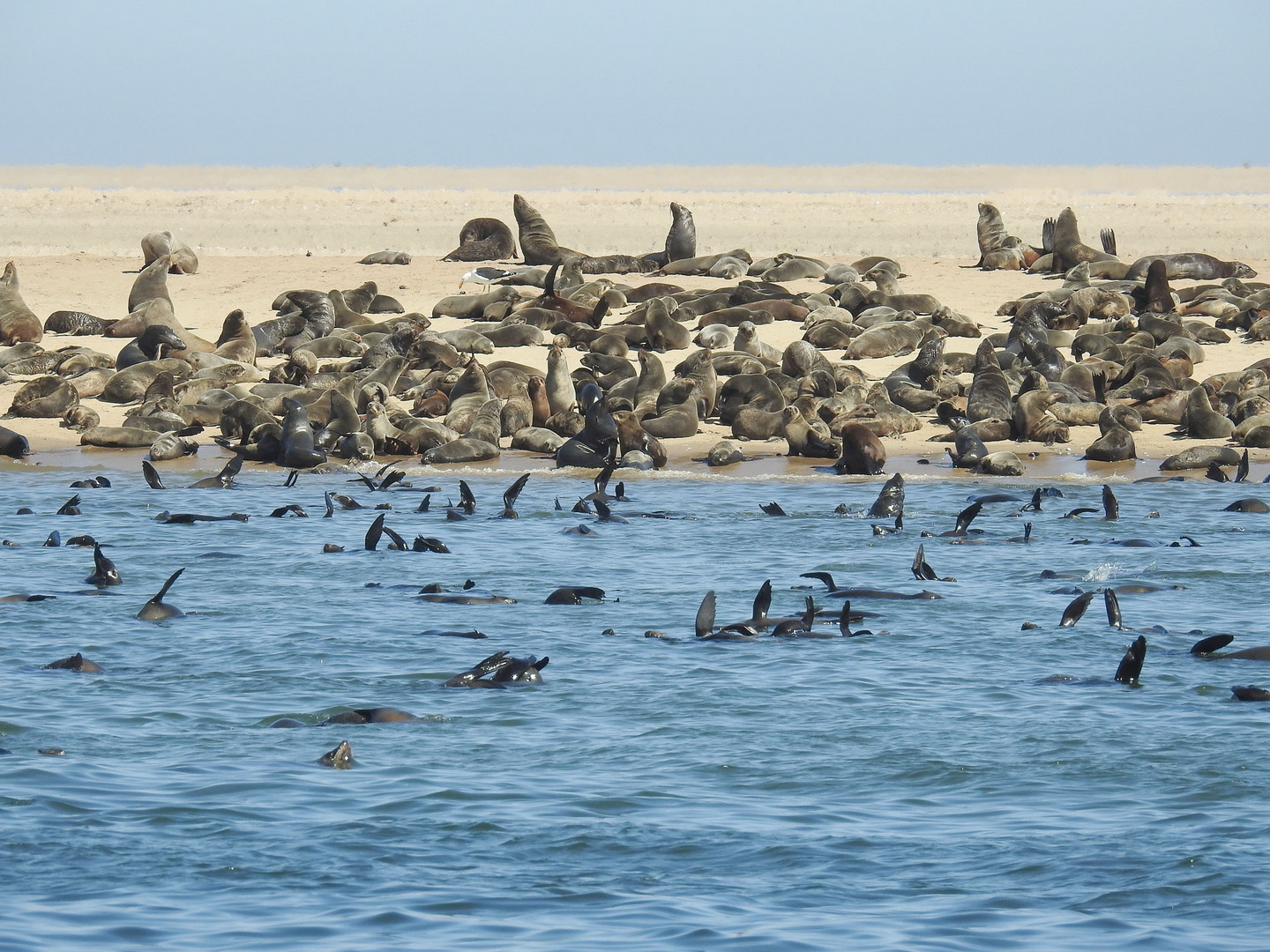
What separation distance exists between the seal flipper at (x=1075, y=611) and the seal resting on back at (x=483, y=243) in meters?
18.3

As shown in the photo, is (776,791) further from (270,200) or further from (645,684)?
(270,200)

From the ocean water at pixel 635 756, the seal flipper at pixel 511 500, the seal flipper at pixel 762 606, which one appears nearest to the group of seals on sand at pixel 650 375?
the seal flipper at pixel 511 500

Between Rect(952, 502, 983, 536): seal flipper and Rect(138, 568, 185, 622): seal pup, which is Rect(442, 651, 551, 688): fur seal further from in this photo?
Rect(952, 502, 983, 536): seal flipper

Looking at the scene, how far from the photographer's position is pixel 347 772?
22.0 ft

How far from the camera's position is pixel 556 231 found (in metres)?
33.6

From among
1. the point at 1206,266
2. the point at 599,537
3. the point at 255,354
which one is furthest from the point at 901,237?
the point at 599,537

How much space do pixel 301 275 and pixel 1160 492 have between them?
1482 cm

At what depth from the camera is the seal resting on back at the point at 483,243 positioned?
26.4 metres

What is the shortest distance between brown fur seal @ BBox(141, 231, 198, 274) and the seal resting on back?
3.89m

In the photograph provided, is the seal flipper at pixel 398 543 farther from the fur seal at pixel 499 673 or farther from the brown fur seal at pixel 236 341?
the brown fur seal at pixel 236 341

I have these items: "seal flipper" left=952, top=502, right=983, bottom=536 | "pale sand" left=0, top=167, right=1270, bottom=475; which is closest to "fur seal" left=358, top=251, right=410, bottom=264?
"pale sand" left=0, top=167, right=1270, bottom=475

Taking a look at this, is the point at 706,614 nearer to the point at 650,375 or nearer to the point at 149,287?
the point at 650,375

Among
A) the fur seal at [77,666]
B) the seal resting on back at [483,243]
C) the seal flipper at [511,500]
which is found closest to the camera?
the fur seal at [77,666]

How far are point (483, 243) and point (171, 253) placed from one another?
477 cm
